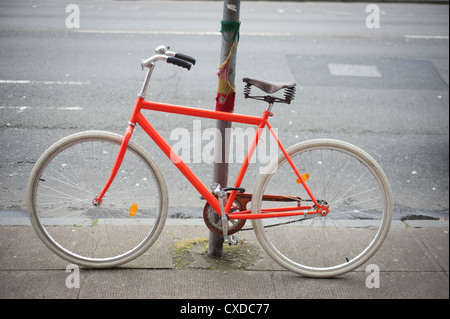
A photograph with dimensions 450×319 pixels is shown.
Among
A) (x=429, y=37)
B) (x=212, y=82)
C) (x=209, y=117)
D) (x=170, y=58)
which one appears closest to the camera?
(x=170, y=58)

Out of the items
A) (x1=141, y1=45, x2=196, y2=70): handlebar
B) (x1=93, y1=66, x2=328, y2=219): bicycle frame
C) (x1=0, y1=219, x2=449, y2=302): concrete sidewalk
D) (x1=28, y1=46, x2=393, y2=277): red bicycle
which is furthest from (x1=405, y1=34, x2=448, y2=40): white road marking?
(x1=141, y1=45, x2=196, y2=70): handlebar

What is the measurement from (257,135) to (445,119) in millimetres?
4676

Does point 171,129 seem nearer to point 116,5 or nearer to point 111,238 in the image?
point 111,238

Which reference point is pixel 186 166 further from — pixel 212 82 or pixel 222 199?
pixel 212 82

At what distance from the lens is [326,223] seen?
455cm

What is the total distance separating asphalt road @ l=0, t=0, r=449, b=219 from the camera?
480 cm

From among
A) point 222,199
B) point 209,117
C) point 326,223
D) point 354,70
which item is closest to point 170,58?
point 209,117

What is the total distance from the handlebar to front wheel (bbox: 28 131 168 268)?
55 cm

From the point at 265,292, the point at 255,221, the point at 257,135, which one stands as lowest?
the point at 265,292

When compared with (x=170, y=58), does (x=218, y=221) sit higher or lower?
lower

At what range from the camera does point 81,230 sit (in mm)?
4227

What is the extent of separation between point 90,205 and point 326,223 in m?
1.98

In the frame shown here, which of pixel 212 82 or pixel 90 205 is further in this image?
pixel 212 82

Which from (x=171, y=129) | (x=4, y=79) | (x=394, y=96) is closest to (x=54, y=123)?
(x=171, y=129)
